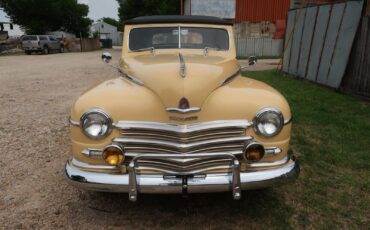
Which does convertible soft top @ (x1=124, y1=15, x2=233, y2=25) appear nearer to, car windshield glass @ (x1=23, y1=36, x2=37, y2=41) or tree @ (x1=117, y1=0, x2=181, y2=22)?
car windshield glass @ (x1=23, y1=36, x2=37, y2=41)

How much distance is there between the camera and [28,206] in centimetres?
345

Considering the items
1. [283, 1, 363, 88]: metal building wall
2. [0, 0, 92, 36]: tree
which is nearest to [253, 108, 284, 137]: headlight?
[283, 1, 363, 88]: metal building wall

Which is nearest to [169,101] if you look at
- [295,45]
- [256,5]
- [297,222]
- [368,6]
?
[297,222]

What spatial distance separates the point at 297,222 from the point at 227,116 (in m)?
1.21

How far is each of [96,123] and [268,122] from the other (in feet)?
4.62

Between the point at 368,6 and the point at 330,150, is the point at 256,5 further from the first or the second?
the point at 330,150

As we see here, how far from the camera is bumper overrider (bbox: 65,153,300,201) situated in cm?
269

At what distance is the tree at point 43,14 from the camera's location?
3903 centimetres

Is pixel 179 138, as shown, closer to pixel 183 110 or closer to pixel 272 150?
pixel 183 110

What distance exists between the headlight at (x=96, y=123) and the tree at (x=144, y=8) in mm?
Answer: 30577

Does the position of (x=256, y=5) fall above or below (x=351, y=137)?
above

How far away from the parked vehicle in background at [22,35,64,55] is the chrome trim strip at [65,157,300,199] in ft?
87.0

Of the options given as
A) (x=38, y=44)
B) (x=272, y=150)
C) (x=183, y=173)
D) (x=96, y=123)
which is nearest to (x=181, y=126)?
(x=183, y=173)

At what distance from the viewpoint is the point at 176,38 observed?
4402 millimetres
